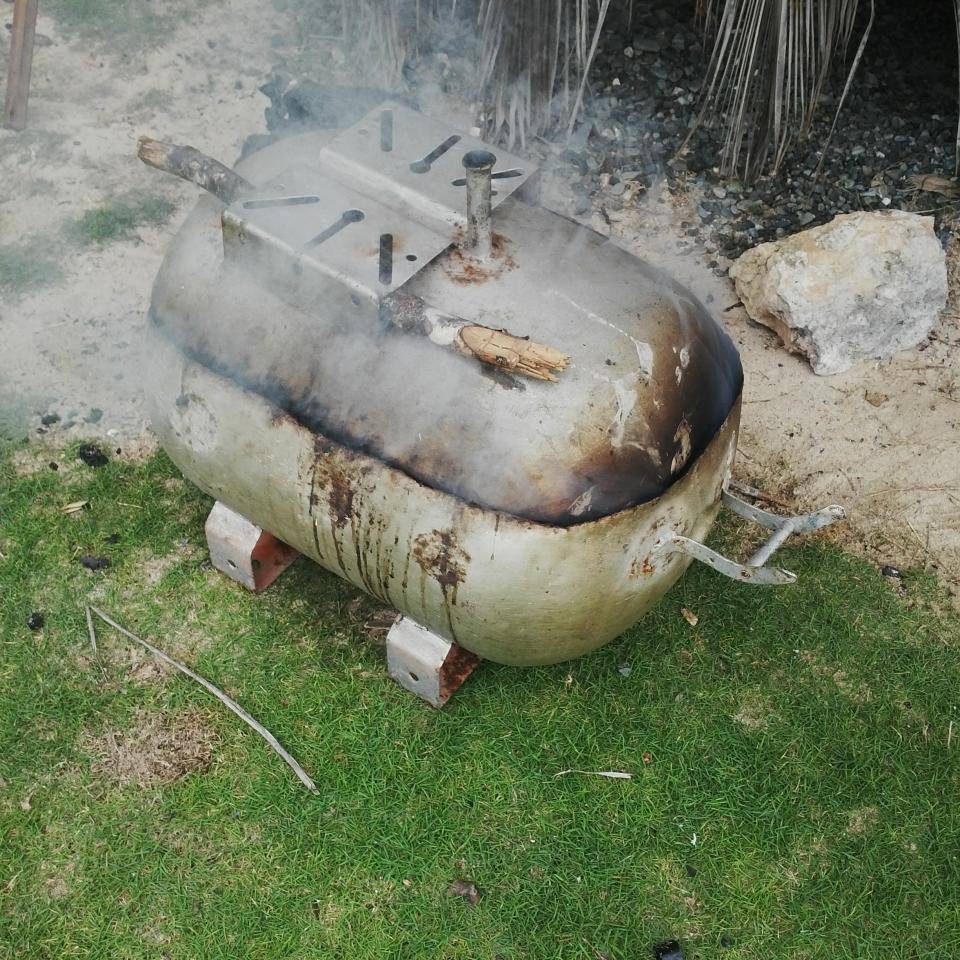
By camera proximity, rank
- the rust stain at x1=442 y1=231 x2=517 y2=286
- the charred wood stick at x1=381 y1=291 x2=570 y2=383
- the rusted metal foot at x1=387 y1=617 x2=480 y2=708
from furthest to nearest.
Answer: the rusted metal foot at x1=387 y1=617 x2=480 y2=708
the rust stain at x1=442 y1=231 x2=517 y2=286
the charred wood stick at x1=381 y1=291 x2=570 y2=383

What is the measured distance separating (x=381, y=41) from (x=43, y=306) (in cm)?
217

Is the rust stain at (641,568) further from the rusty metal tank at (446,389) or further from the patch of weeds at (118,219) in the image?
the patch of weeds at (118,219)

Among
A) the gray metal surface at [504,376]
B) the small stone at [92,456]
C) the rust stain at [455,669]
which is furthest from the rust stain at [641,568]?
the small stone at [92,456]

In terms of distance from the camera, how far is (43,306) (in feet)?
15.4

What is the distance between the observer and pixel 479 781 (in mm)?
3471

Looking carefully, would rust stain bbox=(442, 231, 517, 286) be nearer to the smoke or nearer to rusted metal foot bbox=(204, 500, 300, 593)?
the smoke

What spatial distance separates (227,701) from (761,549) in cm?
183

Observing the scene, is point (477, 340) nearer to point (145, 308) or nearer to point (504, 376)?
point (504, 376)

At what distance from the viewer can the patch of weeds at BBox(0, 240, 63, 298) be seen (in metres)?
4.77

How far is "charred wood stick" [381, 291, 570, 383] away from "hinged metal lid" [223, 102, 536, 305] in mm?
67

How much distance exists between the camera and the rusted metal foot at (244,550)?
3.68 metres

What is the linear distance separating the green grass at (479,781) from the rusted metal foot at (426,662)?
0.33 ft

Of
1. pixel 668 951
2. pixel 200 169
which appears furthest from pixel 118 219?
pixel 668 951

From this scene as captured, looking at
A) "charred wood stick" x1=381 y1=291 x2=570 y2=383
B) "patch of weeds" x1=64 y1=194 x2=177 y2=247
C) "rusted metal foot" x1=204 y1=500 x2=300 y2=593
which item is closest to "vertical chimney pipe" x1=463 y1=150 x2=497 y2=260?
"charred wood stick" x1=381 y1=291 x2=570 y2=383
